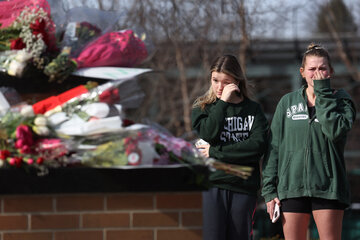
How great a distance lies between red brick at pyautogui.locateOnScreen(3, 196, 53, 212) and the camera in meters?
2.62

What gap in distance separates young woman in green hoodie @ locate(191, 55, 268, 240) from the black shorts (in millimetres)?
229

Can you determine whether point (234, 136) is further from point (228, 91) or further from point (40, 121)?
point (40, 121)

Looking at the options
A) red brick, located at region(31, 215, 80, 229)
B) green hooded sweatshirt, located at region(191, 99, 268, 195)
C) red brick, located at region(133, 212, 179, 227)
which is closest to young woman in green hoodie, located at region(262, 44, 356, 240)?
green hooded sweatshirt, located at region(191, 99, 268, 195)

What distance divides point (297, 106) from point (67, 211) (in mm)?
2018

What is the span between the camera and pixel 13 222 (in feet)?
8.68

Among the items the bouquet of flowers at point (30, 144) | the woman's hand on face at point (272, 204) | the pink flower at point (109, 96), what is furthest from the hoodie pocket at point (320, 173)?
the bouquet of flowers at point (30, 144)

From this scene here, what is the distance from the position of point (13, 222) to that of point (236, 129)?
1.79 m

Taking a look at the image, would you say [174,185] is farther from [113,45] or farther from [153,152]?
[113,45]

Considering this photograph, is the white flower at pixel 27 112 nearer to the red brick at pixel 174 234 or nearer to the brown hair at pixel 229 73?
the red brick at pixel 174 234

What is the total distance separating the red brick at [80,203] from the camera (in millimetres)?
2635

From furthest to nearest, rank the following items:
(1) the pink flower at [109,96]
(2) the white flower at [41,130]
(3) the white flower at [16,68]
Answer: (3) the white flower at [16,68] < (1) the pink flower at [109,96] < (2) the white flower at [41,130]

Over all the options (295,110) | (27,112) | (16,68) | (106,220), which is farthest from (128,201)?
(295,110)

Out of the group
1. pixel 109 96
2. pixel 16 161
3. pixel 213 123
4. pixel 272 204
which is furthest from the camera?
pixel 272 204

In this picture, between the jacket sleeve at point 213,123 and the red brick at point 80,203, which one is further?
the jacket sleeve at point 213,123
